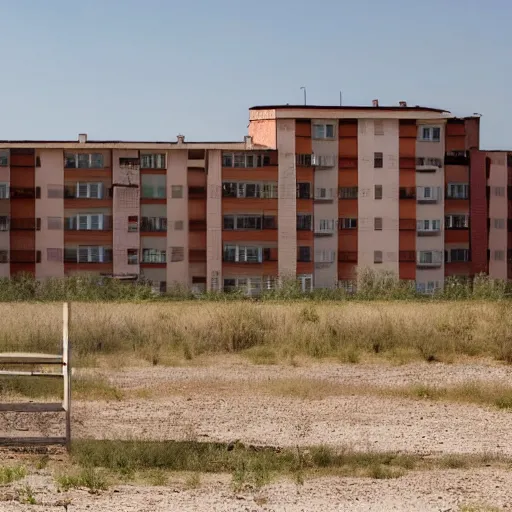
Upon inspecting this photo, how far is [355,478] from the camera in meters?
13.5

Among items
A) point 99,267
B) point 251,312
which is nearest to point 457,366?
point 251,312

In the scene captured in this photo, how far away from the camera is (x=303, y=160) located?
61.1m

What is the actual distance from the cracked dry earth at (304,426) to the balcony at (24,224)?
35003 millimetres

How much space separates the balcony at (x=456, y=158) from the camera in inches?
2516

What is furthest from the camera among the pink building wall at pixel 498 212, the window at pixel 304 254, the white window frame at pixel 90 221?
the pink building wall at pixel 498 212

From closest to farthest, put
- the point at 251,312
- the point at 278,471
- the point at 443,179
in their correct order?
the point at 278,471 → the point at 251,312 → the point at 443,179

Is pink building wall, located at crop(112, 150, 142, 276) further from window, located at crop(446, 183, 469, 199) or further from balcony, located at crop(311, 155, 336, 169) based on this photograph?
window, located at crop(446, 183, 469, 199)

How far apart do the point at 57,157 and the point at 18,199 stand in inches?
123

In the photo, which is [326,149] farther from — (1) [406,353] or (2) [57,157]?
(1) [406,353]

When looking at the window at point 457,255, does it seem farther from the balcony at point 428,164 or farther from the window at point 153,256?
the window at point 153,256

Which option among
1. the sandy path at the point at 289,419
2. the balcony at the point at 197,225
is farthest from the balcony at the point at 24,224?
the sandy path at the point at 289,419

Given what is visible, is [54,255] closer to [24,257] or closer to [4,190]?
[24,257]

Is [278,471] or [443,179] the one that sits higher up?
[443,179]

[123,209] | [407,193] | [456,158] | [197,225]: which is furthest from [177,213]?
[456,158]
